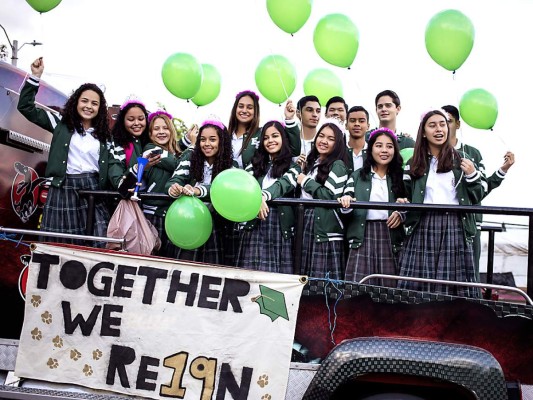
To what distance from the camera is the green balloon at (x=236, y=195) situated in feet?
11.8

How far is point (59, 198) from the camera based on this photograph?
172 inches

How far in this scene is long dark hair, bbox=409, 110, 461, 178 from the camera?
14.0 feet

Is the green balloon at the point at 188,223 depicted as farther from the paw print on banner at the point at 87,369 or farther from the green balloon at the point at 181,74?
the green balloon at the point at 181,74

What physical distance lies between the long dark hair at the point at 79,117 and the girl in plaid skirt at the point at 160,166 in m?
0.36

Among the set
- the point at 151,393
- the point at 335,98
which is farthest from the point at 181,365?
the point at 335,98

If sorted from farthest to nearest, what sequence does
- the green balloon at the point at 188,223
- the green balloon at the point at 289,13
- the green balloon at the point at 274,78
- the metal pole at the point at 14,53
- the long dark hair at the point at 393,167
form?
the metal pole at the point at 14,53 → the green balloon at the point at 274,78 → the green balloon at the point at 289,13 → the long dark hair at the point at 393,167 → the green balloon at the point at 188,223

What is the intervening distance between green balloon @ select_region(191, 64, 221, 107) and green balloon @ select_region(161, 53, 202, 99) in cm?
76

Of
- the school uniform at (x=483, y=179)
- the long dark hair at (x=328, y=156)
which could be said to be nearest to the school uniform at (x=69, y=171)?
the long dark hair at (x=328, y=156)

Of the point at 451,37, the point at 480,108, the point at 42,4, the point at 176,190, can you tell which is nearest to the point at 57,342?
the point at 176,190

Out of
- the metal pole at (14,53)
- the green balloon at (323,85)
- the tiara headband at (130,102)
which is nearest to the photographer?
the tiara headband at (130,102)

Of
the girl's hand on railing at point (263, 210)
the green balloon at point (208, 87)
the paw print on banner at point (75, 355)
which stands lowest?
the paw print on banner at point (75, 355)

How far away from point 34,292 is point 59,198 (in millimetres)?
948

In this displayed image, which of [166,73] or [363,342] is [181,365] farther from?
[166,73]

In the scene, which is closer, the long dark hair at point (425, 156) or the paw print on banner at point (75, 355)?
the paw print on banner at point (75, 355)
